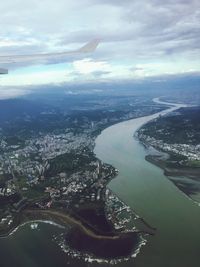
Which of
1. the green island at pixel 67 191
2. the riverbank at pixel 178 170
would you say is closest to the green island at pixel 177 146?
the riverbank at pixel 178 170

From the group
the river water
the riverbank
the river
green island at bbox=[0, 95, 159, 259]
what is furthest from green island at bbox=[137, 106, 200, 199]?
green island at bbox=[0, 95, 159, 259]

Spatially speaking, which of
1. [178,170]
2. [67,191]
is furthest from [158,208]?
[178,170]

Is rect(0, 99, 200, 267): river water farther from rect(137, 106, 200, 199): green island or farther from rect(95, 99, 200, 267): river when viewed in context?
rect(137, 106, 200, 199): green island

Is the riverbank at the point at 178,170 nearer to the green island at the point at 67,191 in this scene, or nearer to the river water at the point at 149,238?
the river water at the point at 149,238

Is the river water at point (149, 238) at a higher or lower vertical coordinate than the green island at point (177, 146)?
lower

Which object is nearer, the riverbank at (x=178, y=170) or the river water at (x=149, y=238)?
the river water at (x=149, y=238)

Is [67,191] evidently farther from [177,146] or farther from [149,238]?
[177,146]

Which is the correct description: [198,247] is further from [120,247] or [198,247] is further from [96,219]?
[96,219]
